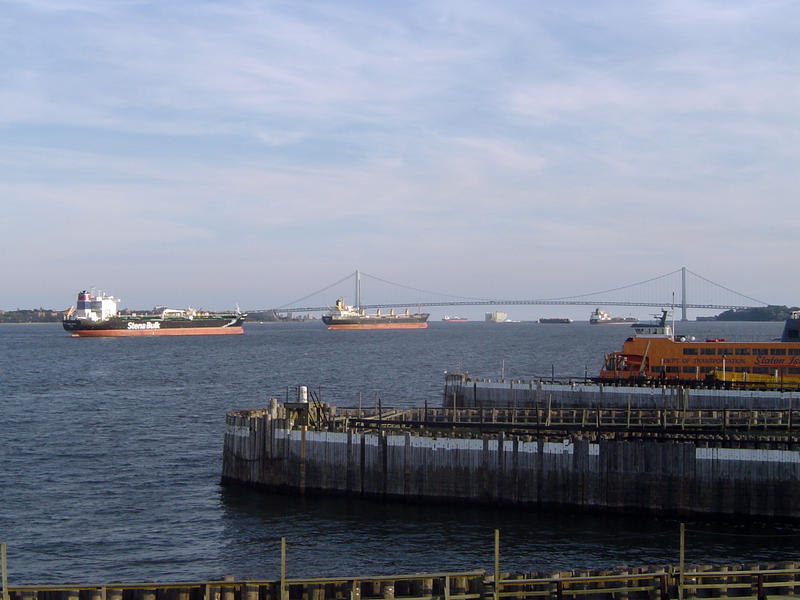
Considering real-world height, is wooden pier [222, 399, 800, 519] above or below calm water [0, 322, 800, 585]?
above

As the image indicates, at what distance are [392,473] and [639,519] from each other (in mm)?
9546

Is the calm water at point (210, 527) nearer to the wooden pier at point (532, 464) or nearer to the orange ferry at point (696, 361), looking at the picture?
the wooden pier at point (532, 464)

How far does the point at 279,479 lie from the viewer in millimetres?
35438

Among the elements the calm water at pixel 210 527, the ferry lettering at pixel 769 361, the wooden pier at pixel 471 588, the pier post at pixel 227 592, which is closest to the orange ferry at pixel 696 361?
the ferry lettering at pixel 769 361

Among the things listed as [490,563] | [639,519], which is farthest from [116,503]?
[639,519]

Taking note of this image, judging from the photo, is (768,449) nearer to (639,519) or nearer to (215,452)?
(639,519)

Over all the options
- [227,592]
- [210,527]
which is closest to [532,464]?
[210,527]

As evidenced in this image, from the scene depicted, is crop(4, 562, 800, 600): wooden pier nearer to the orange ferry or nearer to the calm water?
the calm water

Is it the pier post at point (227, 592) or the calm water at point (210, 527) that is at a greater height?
A: the pier post at point (227, 592)

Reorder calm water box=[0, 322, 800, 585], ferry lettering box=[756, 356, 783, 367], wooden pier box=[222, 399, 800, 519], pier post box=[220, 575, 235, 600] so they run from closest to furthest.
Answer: pier post box=[220, 575, 235, 600] → calm water box=[0, 322, 800, 585] → wooden pier box=[222, 399, 800, 519] → ferry lettering box=[756, 356, 783, 367]

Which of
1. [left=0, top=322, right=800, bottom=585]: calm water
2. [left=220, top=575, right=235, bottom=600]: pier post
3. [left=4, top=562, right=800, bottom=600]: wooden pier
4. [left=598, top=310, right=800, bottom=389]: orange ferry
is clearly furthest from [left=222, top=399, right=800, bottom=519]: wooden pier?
[left=598, top=310, right=800, bottom=389]: orange ferry

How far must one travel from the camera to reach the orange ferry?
6400 centimetres

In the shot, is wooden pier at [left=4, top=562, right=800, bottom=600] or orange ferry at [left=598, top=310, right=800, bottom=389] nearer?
wooden pier at [left=4, top=562, right=800, bottom=600]

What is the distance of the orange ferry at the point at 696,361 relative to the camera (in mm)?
64000
